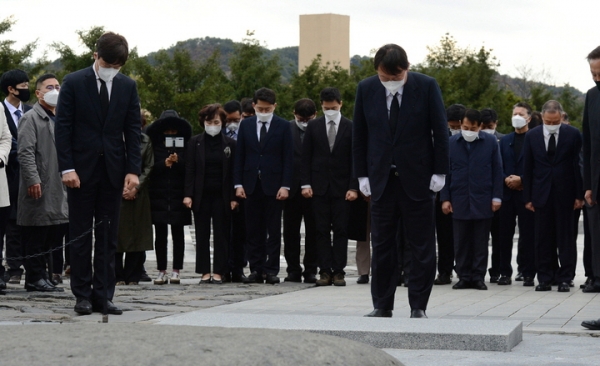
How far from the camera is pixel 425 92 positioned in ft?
27.8

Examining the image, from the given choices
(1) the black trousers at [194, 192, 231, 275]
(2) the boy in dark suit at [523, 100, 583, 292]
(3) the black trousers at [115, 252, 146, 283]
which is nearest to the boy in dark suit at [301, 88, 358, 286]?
(1) the black trousers at [194, 192, 231, 275]

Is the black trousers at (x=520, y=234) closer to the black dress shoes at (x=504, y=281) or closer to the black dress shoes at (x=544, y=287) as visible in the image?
the black dress shoes at (x=504, y=281)

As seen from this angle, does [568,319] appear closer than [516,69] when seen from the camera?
Yes

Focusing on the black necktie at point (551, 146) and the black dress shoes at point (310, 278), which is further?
the black dress shoes at point (310, 278)

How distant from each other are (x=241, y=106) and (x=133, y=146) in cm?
621

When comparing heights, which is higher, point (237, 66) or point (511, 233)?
point (237, 66)

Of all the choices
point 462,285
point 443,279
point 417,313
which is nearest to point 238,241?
point 443,279

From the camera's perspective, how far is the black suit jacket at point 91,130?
346 inches

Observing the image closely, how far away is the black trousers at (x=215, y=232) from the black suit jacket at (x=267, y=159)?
0.37 meters

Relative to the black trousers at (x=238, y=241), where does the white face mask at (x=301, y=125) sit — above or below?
above

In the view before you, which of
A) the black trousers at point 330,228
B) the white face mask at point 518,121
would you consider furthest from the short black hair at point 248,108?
the white face mask at point 518,121

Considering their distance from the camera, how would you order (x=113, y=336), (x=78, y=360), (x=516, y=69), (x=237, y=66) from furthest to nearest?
(x=516, y=69)
(x=237, y=66)
(x=113, y=336)
(x=78, y=360)

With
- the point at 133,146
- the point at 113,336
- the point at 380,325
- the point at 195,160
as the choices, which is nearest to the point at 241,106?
the point at 195,160

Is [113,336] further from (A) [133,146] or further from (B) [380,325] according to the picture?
(A) [133,146]
